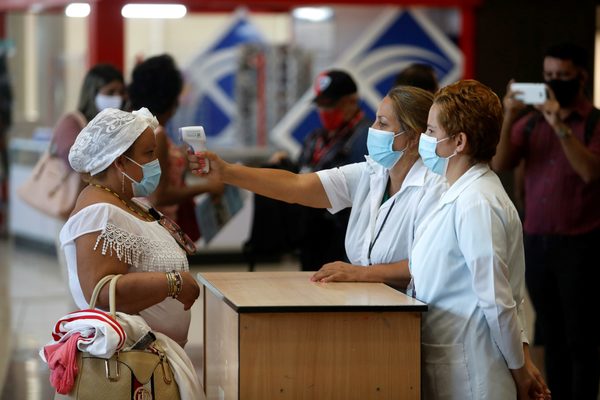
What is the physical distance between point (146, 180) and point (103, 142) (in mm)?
195

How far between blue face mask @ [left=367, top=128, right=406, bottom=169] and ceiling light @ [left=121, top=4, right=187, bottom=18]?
191 inches

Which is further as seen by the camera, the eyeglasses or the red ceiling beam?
the red ceiling beam

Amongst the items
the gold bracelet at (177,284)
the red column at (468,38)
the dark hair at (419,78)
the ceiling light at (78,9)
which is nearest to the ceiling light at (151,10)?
the ceiling light at (78,9)

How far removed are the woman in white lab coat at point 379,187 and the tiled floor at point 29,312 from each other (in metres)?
1.85

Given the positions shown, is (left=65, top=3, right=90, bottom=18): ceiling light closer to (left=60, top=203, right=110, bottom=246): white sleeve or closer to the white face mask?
the white face mask

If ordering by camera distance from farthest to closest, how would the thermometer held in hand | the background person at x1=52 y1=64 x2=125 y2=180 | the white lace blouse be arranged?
the background person at x1=52 y1=64 x2=125 y2=180 → the thermometer held in hand → the white lace blouse

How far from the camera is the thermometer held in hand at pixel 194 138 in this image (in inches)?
137

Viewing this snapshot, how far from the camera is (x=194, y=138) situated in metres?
3.50

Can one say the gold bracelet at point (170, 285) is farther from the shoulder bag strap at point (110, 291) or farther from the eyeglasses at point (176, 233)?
the eyeglasses at point (176, 233)

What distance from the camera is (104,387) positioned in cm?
286

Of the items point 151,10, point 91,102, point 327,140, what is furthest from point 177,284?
point 151,10

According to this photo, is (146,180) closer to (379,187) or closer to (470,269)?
(379,187)

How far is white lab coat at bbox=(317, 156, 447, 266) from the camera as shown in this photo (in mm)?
3418

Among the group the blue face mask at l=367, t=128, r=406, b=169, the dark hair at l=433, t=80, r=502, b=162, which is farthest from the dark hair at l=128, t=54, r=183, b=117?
the dark hair at l=433, t=80, r=502, b=162
